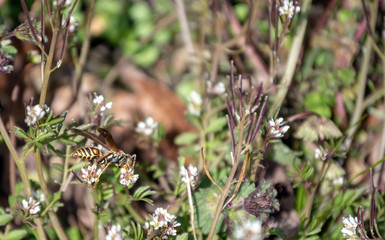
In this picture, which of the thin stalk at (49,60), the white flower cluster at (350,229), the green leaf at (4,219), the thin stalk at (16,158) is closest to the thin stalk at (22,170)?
the thin stalk at (16,158)

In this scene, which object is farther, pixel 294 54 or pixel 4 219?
pixel 294 54

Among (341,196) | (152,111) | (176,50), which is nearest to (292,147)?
(341,196)

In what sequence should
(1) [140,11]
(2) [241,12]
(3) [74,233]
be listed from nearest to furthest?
(3) [74,233] → (2) [241,12] → (1) [140,11]

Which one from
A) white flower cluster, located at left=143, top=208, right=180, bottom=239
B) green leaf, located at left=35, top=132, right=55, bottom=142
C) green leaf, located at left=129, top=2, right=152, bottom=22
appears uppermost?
green leaf, located at left=129, top=2, right=152, bottom=22

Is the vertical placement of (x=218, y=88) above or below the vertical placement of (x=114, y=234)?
above

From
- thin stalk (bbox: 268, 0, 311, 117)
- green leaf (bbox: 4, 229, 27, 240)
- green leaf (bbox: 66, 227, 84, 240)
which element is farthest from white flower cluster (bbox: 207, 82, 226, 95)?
green leaf (bbox: 4, 229, 27, 240)

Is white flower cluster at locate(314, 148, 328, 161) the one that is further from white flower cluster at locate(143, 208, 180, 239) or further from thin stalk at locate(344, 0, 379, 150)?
white flower cluster at locate(143, 208, 180, 239)

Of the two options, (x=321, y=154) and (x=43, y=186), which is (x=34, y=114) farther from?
(x=321, y=154)

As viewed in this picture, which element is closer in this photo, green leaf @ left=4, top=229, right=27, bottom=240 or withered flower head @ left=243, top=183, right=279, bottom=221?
withered flower head @ left=243, top=183, right=279, bottom=221

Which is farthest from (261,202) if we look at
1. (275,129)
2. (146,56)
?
(146,56)
